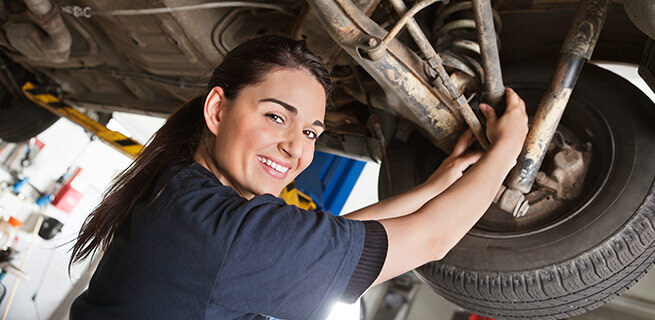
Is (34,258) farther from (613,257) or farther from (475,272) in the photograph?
(613,257)

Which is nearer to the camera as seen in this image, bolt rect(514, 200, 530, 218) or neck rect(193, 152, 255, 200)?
neck rect(193, 152, 255, 200)

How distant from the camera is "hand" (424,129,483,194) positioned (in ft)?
3.29

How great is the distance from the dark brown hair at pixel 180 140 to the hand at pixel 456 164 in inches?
12.5

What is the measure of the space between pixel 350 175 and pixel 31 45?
153 centimetres

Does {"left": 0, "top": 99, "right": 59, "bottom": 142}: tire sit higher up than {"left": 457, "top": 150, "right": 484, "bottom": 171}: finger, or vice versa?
{"left": 457, "top": 150, "right": 484, "bottom": 171}: finger

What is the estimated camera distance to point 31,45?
172cm

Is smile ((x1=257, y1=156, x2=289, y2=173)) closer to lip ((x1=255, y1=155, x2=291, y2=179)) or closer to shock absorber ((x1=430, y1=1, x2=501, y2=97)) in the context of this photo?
lip ((x1=255, y1=155, x2=291, y2=179))

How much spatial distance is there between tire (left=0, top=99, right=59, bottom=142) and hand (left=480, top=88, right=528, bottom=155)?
A: 2450 millimetres

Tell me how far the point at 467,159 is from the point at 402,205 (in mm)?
184

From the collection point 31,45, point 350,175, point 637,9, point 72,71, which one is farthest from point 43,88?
point 637,9

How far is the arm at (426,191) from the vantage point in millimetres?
975

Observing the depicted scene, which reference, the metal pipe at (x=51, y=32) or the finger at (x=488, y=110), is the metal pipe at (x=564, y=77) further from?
the metal pipe at (x=51, y=32)

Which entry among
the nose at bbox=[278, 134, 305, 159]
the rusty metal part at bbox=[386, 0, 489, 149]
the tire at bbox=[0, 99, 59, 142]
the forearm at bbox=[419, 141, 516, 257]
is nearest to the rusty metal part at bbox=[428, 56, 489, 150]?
the rusty metal part at bbox=[386, 0, 489, 149]

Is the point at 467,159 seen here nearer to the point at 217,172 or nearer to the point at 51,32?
the point at 217,172
